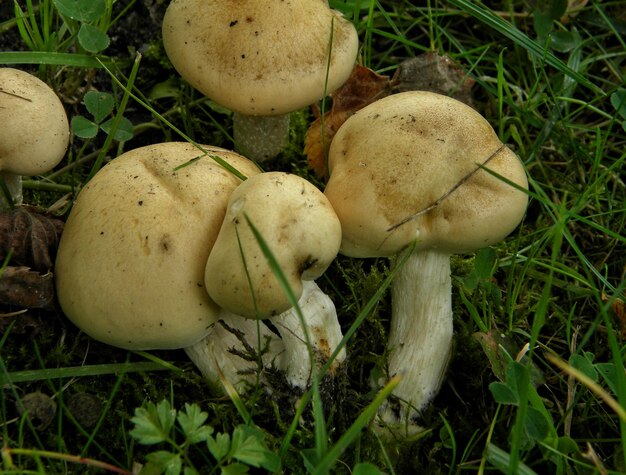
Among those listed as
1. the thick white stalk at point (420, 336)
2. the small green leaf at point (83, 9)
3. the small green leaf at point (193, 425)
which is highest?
the small green leaf at point (83, 9)

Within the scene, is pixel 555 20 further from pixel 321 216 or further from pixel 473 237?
pixel 321 216

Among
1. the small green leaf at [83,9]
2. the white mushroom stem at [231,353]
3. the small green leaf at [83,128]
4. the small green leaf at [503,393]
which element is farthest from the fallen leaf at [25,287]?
the small green leaf at [503,393]

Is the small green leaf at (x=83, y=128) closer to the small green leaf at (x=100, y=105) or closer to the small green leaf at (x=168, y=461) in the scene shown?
the small green leaf at (x=100, y=105)

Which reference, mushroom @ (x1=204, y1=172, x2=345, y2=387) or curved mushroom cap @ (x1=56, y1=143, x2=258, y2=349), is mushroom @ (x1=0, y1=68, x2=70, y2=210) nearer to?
curved mushroom cap @ (x1=56, y1=143, x2=258, y2=349)

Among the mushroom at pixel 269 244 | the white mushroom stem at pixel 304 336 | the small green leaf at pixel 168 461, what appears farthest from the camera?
the white mushroom stem at pixel 304 336

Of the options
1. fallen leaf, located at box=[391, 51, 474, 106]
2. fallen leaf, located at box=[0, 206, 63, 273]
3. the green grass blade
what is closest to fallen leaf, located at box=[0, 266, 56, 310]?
fallen leaf, located at box=[0, 206, 63, 273]

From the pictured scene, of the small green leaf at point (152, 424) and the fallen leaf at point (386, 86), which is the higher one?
the fallen leaf at point (386, 86)

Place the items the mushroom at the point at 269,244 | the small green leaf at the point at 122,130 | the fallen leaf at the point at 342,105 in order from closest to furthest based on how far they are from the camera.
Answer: the mushroom at the point at 269,244, the small green leaf at the point at 122,130, the fallen leaf at the point at 342,105

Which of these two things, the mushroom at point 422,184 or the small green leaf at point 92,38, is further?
the small green leaf at point 92,38
